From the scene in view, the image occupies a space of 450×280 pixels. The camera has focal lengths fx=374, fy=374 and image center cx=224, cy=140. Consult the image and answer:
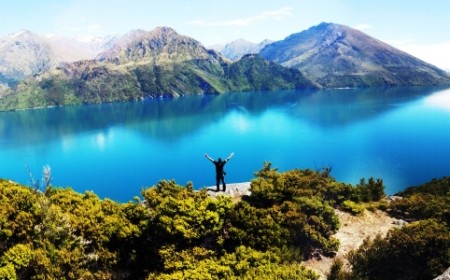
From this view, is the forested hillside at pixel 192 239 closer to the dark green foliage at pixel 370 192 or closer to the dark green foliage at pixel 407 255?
the dark green foliage at pixel 407 255

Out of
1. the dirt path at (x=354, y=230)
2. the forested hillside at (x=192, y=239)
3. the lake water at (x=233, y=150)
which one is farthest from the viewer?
the lake water at (x=233, y=150)

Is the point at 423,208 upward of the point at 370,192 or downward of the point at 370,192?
upward

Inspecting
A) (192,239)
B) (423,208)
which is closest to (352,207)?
(423,208)

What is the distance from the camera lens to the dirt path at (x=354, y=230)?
27984 mm

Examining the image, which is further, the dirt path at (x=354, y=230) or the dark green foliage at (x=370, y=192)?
the dark green foliage at (x=370, y=192)

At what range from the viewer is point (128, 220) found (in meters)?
28.9

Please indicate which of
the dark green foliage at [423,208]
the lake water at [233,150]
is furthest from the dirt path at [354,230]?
the lake water at [233,150]

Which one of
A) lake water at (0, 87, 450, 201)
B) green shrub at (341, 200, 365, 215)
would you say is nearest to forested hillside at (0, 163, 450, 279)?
green shrub at (341, 200, 365, 215)

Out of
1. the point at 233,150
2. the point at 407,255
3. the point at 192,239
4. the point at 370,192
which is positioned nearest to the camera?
the point at 407,255

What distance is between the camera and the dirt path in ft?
91.8

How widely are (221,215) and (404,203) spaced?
788 inches

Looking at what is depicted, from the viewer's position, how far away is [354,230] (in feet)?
110

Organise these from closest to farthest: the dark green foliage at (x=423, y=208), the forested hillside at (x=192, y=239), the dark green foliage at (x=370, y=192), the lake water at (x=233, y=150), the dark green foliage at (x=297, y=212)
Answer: the forested hillside at (x=192, y=239), the dark green foliage at (x=297, y=212), the dark green foliage at (x=423, y=208), the dark green foliage at (x=370, y=192), the lake water at (x=233, y=150)

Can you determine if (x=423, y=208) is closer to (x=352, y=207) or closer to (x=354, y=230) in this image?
(x=352, y=207)
